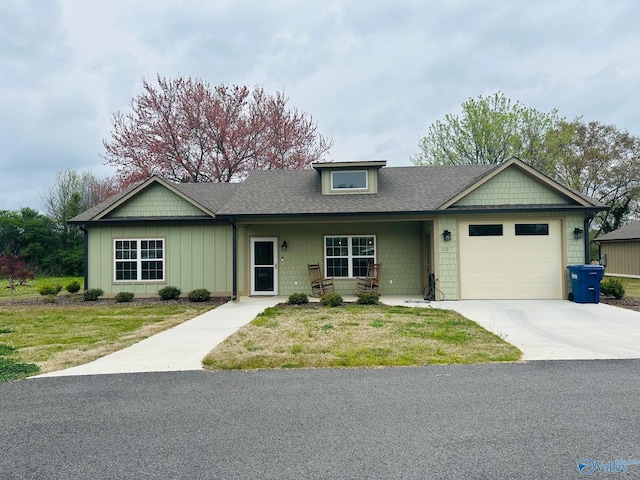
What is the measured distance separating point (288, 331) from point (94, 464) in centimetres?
507

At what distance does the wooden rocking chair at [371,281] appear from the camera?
13586 mm

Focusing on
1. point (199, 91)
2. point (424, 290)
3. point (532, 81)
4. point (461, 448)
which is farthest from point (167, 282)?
point (532, 81)

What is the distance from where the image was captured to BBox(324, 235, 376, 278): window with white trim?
1435 cm

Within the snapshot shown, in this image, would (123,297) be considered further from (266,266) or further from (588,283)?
(588,283)

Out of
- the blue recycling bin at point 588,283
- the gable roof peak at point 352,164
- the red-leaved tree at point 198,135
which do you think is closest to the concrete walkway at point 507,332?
the blue recycling bin at point 588,283

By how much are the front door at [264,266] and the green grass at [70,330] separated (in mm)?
2469

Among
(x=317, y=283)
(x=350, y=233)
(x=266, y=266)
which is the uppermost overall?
(x=350, y=233)

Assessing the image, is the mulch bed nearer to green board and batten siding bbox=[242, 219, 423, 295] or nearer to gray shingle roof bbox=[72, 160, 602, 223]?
gray shingle roof bbox=[72, 160, 602, 223]

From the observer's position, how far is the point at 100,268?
14.5 meters

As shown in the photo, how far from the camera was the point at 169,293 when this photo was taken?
44.5 ft

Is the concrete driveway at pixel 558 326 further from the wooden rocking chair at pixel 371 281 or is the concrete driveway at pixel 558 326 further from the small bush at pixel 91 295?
the small bush at pixel 91 295

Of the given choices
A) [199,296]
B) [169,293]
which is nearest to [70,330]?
[199,296]

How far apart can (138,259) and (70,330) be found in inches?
244

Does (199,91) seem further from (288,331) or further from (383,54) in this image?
(288,331)
